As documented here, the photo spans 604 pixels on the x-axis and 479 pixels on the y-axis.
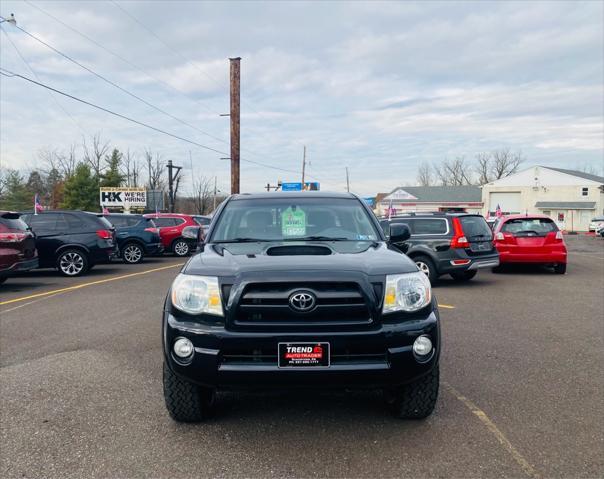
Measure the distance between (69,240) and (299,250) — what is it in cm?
1044

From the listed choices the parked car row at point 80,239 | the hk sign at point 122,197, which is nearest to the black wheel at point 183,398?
the parked car row at point 80,239

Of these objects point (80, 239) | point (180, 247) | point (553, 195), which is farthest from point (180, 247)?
point (553, 195)

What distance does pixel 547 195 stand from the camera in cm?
5956

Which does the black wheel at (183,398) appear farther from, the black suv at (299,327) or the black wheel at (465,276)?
the black wheel at (465,276)

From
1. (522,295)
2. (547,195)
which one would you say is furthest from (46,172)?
(522,295)

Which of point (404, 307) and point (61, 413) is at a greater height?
point (404, 307)

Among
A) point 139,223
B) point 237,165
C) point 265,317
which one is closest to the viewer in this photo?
point 265,317

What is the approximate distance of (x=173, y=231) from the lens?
18.3m

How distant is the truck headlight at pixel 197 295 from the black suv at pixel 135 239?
13654 millimetres

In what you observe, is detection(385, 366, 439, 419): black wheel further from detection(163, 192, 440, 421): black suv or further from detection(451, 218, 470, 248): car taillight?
detection(451, 218, 470, 248): car taillight

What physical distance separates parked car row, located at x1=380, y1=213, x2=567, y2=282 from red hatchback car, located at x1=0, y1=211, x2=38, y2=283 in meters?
7.11

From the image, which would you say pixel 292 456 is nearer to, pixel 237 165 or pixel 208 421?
pixel 208 421

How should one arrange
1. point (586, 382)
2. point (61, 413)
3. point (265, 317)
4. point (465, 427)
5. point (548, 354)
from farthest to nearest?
point (548, 354) < point (586, 382) < point (61, 413) < point (465, 427) < point (265, 317)

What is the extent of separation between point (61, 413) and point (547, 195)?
64.0 metres
